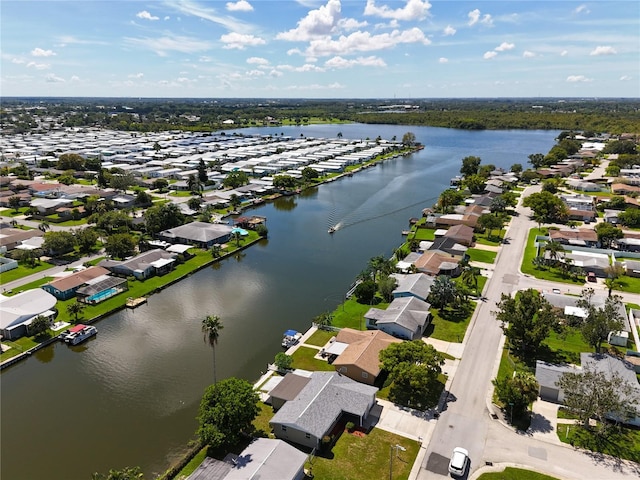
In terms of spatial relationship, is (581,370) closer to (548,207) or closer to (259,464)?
(259,464)

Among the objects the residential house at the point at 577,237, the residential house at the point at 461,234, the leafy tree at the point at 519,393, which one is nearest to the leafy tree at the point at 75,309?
the leafy tree at the point at 519,393

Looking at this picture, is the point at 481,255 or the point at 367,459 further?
the point at 481,255

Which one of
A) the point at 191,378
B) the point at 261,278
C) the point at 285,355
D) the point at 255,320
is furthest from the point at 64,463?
the point at 261,278

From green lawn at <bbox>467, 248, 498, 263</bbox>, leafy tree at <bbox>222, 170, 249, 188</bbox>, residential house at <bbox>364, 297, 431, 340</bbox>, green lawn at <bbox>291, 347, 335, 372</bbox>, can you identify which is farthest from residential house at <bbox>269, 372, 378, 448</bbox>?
leafy tree at <bbox>222, 170, 249, 188</bbox>

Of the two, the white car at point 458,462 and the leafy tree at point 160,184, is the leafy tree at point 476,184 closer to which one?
the leafy tree at point 160,184

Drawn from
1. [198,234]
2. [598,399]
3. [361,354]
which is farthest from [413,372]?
[198,234]

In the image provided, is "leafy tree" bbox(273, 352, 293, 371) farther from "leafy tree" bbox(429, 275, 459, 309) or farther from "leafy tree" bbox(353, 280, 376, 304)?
"leafy tree" bbox(429, 275, 459, 309)
